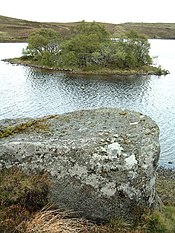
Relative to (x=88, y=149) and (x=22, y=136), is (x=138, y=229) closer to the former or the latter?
(x=88, y=149)

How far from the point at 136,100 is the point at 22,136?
2382 inches

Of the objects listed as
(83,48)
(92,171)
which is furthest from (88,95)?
(92,171)

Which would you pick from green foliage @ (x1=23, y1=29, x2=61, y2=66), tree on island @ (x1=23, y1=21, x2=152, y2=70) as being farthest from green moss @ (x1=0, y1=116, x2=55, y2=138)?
green foliage @ (x1=23, y1=29, x2=61, y2=66)

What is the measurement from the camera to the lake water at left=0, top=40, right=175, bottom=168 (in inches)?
2178

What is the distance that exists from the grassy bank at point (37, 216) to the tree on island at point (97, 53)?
340 feet

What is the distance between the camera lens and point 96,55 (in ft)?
380

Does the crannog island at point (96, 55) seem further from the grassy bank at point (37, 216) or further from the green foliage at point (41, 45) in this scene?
the grassy bank at point (37, 216)

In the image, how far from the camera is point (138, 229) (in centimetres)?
934

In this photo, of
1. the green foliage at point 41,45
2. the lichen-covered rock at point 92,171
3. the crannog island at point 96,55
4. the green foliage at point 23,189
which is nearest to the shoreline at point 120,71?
the crannog island at point 96,55

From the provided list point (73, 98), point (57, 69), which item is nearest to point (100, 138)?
point (73, 98)

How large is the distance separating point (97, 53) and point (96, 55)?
0.91m

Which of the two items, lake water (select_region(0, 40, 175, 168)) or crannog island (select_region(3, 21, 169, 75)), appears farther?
crannog island (select_region(3, 21, 169, 75))

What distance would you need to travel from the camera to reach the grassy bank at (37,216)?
792 cm

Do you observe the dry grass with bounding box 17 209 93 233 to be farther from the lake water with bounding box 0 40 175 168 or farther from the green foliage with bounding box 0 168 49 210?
the lake water with bounding box 0 40 175 168
